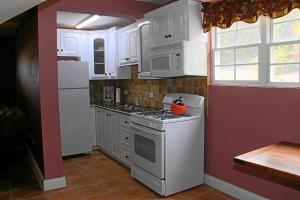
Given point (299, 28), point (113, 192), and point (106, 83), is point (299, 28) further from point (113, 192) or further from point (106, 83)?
point (106, 83)

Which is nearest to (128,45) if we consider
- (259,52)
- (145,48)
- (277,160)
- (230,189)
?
(145,48)

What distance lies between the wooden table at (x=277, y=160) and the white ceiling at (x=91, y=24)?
3243mm

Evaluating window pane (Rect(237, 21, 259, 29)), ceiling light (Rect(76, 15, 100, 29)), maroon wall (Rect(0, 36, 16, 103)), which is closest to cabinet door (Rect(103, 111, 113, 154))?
ceiling light (Rect(76, 15, 100, 29))

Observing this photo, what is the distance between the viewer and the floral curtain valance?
2.36 meters

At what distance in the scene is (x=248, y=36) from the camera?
2.90 meters

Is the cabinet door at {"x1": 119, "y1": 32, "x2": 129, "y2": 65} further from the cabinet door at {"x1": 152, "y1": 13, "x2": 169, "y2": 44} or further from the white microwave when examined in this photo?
the white microwave

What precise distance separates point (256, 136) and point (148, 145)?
1229mm

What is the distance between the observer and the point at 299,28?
8.01 feet

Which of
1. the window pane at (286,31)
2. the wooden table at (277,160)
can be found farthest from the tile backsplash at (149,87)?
the wooden table at (277,160)

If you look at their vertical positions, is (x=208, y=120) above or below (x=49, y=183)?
above

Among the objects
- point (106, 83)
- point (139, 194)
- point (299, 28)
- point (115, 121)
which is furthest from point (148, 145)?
point (106, 83)

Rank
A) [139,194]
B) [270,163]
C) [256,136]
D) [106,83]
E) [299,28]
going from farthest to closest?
[106,83] → [139,194] → [256,136] → [299,28] → [270,163]

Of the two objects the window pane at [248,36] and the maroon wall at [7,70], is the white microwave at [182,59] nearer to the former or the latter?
the window pane at [248,36]

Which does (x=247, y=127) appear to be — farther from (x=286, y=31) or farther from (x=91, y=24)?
(x=91, y=24)
